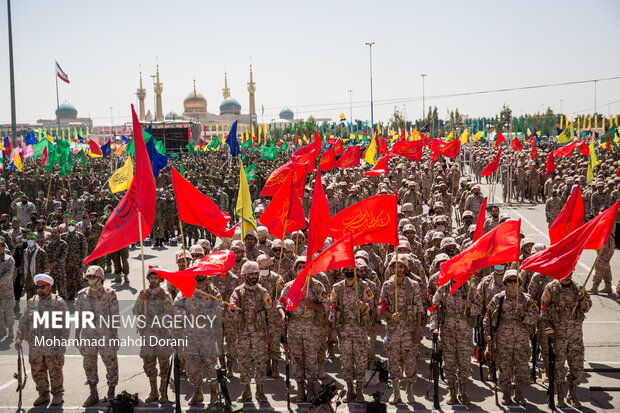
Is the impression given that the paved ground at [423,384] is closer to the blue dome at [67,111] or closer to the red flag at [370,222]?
the red flag at [370,222]

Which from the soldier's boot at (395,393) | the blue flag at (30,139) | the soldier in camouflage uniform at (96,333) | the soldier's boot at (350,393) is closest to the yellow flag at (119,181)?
the soldier in camouflage uniform at (96,333)

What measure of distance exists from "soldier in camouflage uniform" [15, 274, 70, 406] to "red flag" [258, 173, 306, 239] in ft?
10.4

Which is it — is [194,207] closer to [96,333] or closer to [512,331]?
[96,333]

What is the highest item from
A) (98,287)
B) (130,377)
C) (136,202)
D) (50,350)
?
(136,202)

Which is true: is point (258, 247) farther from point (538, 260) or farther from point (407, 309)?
point (538, 260)

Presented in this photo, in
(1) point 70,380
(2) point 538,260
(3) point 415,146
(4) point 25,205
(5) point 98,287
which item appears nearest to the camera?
(2) point 538,260

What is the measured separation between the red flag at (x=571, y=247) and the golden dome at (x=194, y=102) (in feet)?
409

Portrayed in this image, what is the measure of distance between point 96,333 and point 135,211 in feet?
5.14

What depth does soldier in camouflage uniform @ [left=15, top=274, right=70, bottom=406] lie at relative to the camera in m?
7.36

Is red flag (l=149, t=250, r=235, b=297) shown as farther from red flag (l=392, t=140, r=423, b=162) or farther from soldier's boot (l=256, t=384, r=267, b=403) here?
red flag (l=392, t=140, r=423, b=162)

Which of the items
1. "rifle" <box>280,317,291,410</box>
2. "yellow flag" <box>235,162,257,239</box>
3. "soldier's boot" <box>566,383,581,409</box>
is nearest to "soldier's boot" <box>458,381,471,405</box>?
"soldier's boot" <box>566,383,581,409</box>

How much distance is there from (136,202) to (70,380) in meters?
2.74

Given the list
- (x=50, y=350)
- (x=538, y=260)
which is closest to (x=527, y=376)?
(x=538, y=260)

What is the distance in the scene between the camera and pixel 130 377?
27.5 feet
